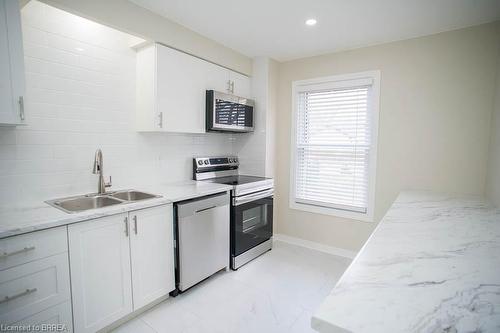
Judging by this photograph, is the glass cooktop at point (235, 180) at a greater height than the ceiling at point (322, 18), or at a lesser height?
lesser

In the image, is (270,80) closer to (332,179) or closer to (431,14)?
(332,179)

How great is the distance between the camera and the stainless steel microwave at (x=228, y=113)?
8.87 ft

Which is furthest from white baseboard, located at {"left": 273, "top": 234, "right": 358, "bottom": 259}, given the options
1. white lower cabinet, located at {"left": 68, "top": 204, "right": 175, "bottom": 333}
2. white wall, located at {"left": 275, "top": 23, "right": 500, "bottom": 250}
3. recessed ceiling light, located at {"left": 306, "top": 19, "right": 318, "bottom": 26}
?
recessed ceiling light, located at {"left": 306, "top": 19, "right": 318, "bottom": 26}

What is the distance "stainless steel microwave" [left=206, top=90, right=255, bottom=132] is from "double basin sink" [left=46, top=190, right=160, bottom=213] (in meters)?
1.02

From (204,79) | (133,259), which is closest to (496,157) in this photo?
(204,79)

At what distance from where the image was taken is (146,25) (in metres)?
2.11

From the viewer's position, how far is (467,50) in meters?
2.32

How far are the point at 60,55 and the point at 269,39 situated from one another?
74.9 inches

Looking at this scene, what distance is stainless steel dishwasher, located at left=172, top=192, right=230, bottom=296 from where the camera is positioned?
6.99ft

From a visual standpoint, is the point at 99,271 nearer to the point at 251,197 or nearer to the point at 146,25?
the point at 251,197

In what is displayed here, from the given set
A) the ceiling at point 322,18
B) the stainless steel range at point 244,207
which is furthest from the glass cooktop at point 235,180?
the ceiling at point 322,18

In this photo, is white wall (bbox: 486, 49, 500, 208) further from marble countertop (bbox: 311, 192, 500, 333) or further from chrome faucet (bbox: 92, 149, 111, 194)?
chrome faucet (bbox: 92, 149, 111, 194)

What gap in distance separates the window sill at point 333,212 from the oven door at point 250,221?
1.56ft

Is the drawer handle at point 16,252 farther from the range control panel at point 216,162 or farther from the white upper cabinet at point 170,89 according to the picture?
the range control panel at point 216,162
